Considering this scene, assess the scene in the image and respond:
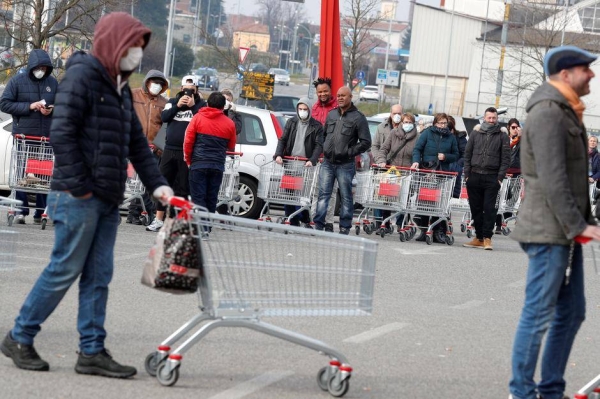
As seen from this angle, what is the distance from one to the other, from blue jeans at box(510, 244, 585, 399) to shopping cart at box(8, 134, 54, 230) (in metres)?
9.12

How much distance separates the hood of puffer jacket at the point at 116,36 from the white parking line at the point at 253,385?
1851 millimetres

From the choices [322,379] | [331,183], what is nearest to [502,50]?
[331,183]

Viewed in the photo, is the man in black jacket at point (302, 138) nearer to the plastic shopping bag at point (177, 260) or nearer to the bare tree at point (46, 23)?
the bare tree at point (46, 23)

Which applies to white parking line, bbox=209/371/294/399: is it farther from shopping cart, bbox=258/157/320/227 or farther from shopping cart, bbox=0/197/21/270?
shopping cart, bbox=258/157/320/227

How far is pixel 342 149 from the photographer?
16.0m

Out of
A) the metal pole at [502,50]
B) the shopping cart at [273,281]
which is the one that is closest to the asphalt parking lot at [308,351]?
the shopping cart at [273,281]

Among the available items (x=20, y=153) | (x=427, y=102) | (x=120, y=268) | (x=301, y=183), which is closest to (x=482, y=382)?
(x=120, y=268)

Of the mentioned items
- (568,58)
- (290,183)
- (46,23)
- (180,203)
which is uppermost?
(46,23)

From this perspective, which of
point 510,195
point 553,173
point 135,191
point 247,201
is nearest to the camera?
point 553,173

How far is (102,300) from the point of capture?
21.5ft

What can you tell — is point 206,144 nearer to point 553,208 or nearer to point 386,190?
point 386,190

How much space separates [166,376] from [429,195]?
36.6ft

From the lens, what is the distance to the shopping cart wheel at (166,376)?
6.42 m

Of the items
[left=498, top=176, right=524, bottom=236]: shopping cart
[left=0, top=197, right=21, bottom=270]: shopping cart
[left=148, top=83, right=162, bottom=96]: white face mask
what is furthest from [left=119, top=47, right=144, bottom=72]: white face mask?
[left=498, top=176, right=524, bottom=236]: shopping cart
